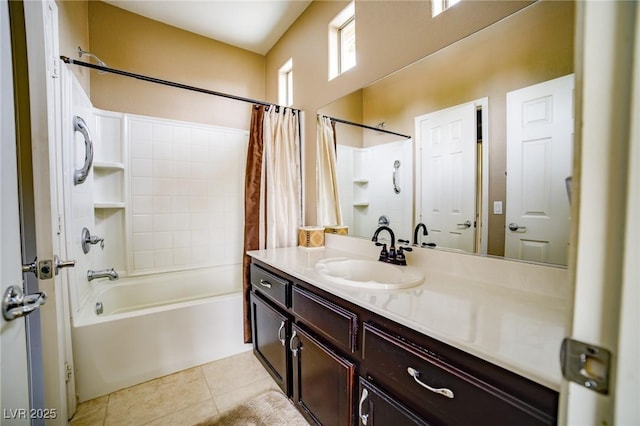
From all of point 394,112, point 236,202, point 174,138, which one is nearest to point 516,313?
point 394,112

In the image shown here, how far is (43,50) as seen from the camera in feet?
2.87

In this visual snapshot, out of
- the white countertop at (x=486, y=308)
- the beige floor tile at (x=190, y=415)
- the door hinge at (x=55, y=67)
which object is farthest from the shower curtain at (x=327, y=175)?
the door hinge at (x=55, y=67)

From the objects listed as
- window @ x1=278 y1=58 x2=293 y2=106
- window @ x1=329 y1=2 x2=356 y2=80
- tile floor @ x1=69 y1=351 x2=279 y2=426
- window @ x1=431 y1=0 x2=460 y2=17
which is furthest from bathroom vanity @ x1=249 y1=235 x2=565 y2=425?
window @ x1=278 y1=58 x2=293 y2=106

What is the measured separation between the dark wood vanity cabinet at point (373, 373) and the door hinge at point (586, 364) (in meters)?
0.28

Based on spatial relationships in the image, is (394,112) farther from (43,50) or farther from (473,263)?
(43,50)

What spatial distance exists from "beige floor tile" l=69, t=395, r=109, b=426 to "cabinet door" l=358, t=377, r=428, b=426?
1.49 metres

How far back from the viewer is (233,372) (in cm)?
183

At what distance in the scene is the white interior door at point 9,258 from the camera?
623mm

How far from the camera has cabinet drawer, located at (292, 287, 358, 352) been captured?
994 millimetres

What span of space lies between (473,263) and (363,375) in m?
0.68

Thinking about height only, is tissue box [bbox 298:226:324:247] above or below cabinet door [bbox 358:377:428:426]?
above

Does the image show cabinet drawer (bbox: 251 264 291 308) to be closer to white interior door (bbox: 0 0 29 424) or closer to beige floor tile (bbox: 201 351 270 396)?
beige floor tile (bbox: 201 351 270 396)

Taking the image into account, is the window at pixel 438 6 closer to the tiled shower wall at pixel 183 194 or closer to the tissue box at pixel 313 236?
the tissue box at pixel 313 236

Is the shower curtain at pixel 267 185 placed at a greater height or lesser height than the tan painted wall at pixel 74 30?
lesser
